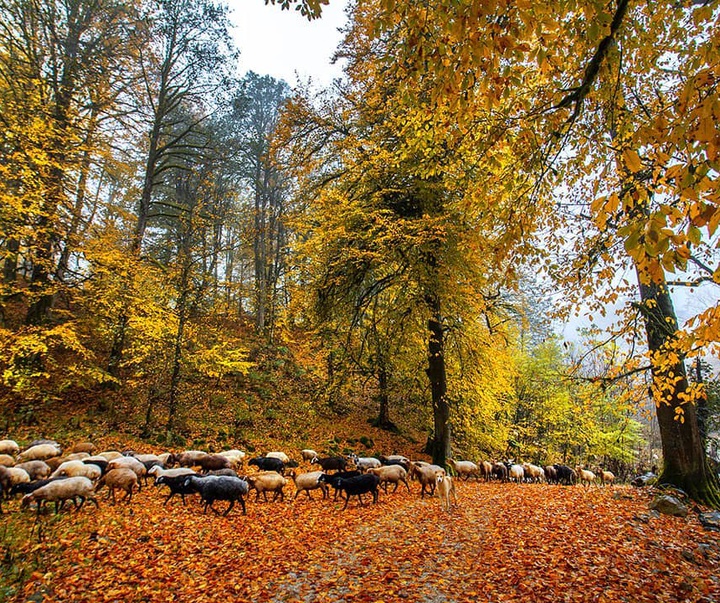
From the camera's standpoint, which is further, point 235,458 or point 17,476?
point 235,458

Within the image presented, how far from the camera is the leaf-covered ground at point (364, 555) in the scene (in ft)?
16.8

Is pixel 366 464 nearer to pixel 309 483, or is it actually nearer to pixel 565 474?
pixel 309 483

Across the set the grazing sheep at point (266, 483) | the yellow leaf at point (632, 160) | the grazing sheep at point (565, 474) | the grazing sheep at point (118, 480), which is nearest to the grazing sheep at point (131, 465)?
the grazing sheep at point (118, 480)

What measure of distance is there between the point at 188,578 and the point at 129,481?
330 cm

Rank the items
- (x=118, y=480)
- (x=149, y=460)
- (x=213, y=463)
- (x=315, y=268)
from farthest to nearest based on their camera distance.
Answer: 1. (x=315, y=268)
2. (x=213, y=463)
3. (x=149, y=460)
4. (x=118, y=480)

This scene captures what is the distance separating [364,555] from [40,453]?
8874 mm

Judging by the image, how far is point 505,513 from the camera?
8820 millimetres

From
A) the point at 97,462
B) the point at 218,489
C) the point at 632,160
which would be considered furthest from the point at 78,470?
A: the point at 632,160

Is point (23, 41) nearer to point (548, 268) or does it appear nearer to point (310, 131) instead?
point (310, 131)

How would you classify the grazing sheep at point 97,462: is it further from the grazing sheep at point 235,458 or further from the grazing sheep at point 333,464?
the grazing sheep at point 333,464

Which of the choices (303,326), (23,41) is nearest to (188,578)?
(303,326)

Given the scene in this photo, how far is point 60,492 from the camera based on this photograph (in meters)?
7.01

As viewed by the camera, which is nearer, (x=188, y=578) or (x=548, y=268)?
(x=188, y=578)

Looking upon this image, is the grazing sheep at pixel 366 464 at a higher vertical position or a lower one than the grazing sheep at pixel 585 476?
higher
